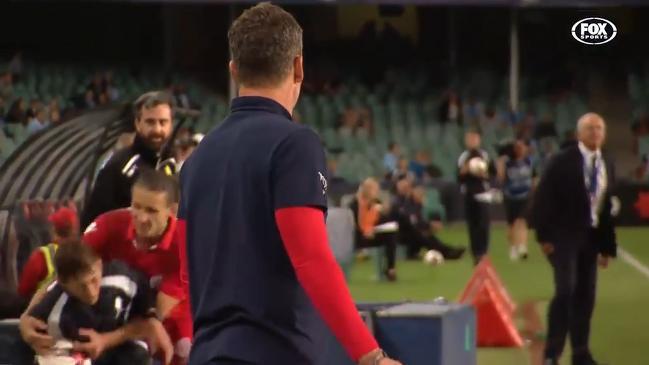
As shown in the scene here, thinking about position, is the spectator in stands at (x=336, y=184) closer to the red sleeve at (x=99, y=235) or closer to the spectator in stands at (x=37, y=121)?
the spectator in stands at (x=37, y=121)

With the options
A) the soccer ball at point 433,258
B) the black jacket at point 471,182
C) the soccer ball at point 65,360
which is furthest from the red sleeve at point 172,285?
the soccer ball at point 433,258

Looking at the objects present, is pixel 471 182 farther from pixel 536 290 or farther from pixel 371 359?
pixel 371 359

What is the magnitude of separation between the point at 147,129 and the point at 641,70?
27188 mm

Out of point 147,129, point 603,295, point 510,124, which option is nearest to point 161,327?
point 147,129

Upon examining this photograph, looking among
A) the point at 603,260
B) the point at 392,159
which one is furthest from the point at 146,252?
the point at 392,159

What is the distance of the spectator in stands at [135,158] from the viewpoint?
7223 mm

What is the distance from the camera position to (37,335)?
564cm

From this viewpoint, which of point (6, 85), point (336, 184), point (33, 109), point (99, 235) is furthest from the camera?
point (6, 85)

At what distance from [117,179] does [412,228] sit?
12.4m

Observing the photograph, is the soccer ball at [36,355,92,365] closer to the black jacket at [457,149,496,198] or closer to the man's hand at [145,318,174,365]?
the man's hand at [145,318,174,365]

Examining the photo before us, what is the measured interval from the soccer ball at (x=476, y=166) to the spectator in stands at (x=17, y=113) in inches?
492

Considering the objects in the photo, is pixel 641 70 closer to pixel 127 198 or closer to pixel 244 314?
pixel 127 198

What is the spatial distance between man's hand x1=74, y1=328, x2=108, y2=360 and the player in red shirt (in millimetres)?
265

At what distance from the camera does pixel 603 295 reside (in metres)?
15.5
